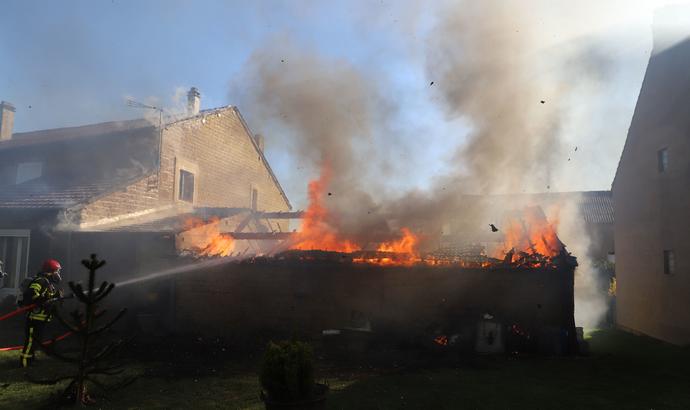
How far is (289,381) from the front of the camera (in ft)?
16.6

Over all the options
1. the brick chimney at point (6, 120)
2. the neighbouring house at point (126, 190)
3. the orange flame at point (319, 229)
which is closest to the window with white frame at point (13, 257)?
the neighbouring house at point (126, 190)

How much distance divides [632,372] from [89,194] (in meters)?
16.4

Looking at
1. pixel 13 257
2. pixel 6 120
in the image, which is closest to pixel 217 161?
pixel 13 257

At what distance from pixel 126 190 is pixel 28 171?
559 cm

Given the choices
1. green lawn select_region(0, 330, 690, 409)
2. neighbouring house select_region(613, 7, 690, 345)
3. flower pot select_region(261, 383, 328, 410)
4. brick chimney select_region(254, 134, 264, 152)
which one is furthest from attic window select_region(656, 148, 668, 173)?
brick chimney select_region(254, 134, 264, 152)

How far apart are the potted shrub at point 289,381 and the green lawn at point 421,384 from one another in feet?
5.97

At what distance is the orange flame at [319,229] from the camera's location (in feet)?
47.4

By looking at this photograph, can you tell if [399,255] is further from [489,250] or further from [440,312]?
[489,250]

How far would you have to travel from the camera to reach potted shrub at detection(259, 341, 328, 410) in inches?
200

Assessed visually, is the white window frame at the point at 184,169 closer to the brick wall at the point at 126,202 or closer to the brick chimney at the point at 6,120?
the brick wall at the point at 126,202

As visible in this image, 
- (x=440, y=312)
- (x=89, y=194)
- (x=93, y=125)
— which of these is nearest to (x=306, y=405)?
(x=440, y=312)

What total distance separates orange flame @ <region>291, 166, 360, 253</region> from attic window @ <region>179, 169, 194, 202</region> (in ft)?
24.7

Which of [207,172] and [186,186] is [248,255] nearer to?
[186,186]

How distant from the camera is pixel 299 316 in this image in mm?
12062
